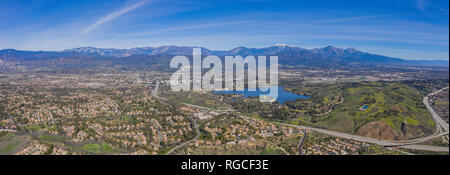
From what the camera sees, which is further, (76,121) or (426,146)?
(76,121)

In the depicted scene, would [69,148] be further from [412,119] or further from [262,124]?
[412,119]
